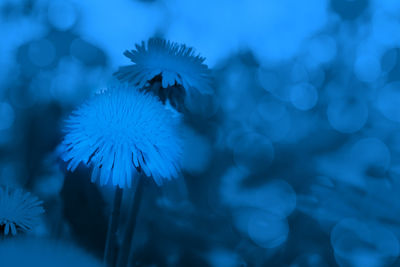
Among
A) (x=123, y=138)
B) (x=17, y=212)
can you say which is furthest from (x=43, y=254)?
(x=123, y=138)

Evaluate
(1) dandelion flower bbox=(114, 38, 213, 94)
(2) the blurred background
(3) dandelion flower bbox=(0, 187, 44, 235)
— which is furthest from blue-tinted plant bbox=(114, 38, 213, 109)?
(3) dandelion flower bbox=(0, 187, 44, 235)

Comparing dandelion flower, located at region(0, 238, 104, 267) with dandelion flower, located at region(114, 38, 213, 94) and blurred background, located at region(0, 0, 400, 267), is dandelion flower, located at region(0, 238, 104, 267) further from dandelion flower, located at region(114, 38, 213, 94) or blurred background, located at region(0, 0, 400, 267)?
dandelion flower, located at region(114, 38, 213, 94)

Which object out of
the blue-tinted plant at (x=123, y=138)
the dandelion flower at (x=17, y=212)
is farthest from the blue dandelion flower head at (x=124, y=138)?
the dandelion flower at (x=17, y=212)

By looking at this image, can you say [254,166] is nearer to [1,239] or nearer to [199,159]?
[199,159]

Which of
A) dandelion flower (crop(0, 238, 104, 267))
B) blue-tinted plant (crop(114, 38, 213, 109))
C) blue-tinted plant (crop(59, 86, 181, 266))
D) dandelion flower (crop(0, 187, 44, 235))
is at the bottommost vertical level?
dandelion flower (crop(0, 238, 104, 267))

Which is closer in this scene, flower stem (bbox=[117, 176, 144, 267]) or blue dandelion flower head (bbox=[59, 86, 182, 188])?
blue dandelion flower head (bbox=[59, 86, 182, 188])

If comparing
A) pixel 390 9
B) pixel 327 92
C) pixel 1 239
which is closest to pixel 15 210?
pixel 1 239

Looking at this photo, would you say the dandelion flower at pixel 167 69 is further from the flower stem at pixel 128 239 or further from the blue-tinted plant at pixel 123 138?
the flower stem at pixel 128 239

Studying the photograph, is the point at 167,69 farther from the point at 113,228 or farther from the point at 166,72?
the point at 113,228
